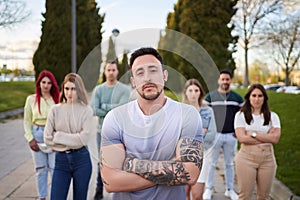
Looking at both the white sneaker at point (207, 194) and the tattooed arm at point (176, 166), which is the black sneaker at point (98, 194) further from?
the tattooed arm at point (176, 166)

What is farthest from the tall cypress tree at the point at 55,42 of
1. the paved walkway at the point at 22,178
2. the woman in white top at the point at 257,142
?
the woman in white top at the point at 257,142

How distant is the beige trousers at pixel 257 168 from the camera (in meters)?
3.64

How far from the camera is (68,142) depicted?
329 cm

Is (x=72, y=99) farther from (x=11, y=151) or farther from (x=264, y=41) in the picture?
(x=264, y=41)

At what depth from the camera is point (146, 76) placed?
1.43 metres

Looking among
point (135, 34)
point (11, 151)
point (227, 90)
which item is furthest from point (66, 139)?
point (11, 151)

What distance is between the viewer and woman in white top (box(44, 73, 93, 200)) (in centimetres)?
329

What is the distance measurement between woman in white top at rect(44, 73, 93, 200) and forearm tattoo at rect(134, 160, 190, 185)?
5.72 ft

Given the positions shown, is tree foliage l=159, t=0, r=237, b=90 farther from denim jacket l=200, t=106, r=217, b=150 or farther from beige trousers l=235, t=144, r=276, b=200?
beige trousers l=235, t=144, r=276, b=200

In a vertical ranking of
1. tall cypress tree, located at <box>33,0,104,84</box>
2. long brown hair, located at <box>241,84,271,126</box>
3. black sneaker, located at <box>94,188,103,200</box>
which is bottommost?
black sneaker, located at <box>94,188,103,200</box>

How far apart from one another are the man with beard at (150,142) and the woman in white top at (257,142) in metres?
2.15

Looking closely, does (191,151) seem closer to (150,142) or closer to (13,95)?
(150,142)

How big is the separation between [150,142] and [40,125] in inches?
113

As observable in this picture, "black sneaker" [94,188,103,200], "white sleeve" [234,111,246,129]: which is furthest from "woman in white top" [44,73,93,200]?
"white sleeve" [234,111,246,129]
